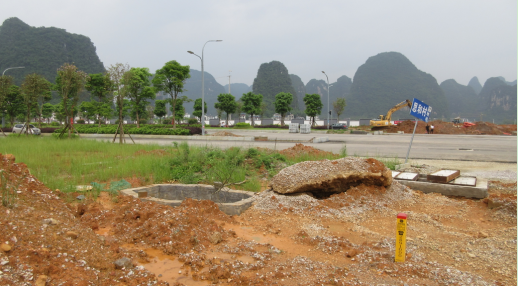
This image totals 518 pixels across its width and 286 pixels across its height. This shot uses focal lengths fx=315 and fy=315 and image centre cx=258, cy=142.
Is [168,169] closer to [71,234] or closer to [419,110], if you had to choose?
[71,234]

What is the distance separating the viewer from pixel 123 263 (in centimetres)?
312

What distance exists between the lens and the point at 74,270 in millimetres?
2773

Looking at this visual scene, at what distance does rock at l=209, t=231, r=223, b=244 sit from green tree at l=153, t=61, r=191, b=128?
28.1 metres

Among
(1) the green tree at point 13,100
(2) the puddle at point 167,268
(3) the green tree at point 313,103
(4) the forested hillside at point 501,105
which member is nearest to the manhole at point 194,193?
(2) the puddle at point 167,268

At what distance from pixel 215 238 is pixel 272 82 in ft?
382

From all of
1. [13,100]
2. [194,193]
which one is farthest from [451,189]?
[13,100]

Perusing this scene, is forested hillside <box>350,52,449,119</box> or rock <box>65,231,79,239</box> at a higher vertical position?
Answer: forested hillside <box>350,52,449,119</box>

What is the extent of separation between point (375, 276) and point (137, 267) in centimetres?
237

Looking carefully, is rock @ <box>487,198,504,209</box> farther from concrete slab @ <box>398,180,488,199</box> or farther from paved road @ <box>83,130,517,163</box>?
paved road @ <box>83,130,517,163</box>

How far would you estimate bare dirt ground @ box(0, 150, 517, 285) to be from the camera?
2943mm

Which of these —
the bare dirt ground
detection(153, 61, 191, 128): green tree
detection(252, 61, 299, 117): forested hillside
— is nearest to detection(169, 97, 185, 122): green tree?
detection(153, 61, 191, 128): green tree

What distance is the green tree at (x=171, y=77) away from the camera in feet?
98.7

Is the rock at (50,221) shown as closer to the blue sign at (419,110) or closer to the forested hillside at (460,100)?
the blue sign at (419,110)

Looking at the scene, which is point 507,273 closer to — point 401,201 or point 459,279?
point 459,279
